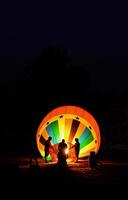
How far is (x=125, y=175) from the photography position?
17.5m

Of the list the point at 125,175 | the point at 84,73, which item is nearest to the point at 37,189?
the point at 125,175

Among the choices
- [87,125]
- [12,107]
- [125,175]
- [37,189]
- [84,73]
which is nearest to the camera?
[37,189]

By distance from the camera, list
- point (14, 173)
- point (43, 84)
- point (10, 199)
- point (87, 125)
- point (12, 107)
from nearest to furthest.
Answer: point (10, 199)
point (14, 173)
point (87, 125)
point (12, 107)
point (43, 84)

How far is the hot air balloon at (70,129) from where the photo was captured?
26.0 m

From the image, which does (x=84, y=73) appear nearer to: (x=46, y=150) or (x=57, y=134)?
(x=57, y=134)

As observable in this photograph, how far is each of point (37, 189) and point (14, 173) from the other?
9.88ft

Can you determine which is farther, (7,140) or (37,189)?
(7,140)

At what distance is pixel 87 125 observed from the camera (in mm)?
26500

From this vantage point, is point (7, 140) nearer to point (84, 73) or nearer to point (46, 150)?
point (84, 73)

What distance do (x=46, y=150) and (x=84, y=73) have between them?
25289mm

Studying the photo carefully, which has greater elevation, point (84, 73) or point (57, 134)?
point (84, 73)

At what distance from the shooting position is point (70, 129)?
26.8m

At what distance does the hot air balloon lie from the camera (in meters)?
26.0

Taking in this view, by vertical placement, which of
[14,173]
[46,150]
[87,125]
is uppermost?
[87,125]
